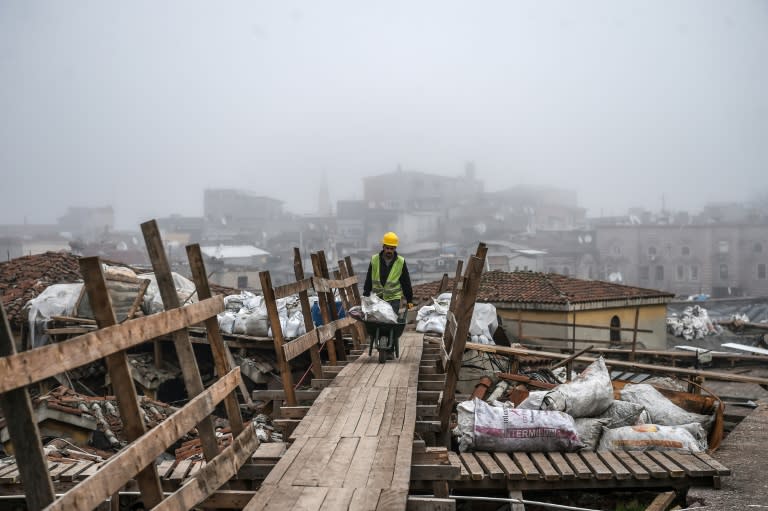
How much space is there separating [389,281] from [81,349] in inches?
272

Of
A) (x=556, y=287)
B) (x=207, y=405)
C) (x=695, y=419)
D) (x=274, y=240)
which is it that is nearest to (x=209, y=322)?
(x=207, y=405)

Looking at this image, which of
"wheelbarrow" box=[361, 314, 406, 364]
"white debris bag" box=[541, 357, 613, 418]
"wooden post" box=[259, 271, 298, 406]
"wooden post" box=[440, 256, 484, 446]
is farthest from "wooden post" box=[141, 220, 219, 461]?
"white debris bag" box=[541, 357, 613, 418]

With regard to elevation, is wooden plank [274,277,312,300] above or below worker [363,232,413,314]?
above

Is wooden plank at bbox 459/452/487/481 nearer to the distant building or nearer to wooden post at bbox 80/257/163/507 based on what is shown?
wooden post at bbox 80/257/163/507

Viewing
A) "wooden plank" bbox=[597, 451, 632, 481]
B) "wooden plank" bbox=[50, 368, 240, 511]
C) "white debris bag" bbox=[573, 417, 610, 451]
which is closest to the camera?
"wooden plank" bbox=[50, 368, 240, 511]

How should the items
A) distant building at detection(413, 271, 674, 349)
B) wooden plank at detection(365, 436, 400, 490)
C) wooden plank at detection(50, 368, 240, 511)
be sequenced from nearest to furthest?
1. wooden plank at detection(50, 368, 240, 511)
2. wooden plank at detection(365, 436, 400, 490)
3. distant building at detection(413, 271, 674, 349)

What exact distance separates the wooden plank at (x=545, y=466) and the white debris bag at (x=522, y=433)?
0.42ft

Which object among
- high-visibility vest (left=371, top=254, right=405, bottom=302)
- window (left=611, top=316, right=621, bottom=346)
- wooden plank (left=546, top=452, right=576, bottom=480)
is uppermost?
high-visibility vest (left=371, top=254, right=405, bottom=302)

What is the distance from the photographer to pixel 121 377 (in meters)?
3.84

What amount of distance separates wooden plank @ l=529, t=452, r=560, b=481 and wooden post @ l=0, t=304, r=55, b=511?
5.38 m

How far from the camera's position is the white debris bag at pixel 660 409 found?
9.34 metres

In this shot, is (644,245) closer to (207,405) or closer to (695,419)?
(695,419)

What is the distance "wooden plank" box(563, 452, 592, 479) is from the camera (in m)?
7.34

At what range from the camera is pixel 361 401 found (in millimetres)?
6898
